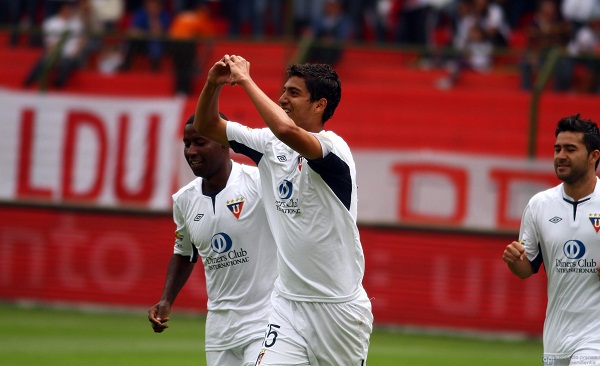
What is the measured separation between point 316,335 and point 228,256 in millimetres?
1151

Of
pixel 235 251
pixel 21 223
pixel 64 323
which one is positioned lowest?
pixel 64 323

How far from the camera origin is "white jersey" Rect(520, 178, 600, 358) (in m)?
6.76

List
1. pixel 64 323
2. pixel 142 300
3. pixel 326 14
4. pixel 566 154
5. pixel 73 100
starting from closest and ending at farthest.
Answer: pixel 566 154, pixel 64 323, pixel 142 300, pixel 73 100, pixel 326 14

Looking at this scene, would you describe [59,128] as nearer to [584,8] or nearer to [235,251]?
[584,8]

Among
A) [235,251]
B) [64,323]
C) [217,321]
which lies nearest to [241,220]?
[235,251]

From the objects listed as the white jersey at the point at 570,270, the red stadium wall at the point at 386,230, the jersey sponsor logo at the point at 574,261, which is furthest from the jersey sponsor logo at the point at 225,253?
the red stadium wall at the point at 386,230

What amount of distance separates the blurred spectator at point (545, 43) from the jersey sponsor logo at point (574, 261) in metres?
8.65

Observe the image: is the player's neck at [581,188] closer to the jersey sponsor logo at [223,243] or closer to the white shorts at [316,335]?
the white shorts at [316,335]

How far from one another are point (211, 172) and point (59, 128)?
399 inches

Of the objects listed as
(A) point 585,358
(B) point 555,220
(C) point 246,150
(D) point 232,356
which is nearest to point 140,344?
(D) point 232,356

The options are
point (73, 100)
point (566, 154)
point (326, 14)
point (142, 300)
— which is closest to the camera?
point (566, 154)

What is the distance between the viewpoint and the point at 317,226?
20.5 ft

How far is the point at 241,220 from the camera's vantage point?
284 inches

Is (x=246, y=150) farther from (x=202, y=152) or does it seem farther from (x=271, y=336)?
(x=271, y=336)
